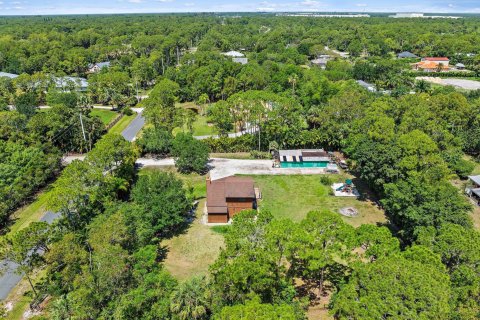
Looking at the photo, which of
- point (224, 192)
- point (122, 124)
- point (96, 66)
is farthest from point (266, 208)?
point (96, 66)

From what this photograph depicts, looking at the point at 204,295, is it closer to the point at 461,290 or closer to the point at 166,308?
the point at 166,308

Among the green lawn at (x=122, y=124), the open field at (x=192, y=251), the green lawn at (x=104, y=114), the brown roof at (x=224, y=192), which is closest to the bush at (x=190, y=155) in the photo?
the brown roof at (x=224, y=192)

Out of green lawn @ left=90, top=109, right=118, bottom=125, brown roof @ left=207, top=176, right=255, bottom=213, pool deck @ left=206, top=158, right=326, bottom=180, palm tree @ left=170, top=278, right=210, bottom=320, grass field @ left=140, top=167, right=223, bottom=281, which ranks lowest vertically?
grass field @ left=140, top=167, right=223, bottom=281

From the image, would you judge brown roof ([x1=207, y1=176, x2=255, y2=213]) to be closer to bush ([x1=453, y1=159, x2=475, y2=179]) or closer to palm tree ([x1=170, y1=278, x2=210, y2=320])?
palm tree ([x1=170, y1=278, x2=210, y2=320])

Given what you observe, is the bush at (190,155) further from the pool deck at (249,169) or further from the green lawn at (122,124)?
the green lawn at (122,124)

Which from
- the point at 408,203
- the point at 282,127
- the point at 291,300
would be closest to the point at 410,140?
the point at 408,203

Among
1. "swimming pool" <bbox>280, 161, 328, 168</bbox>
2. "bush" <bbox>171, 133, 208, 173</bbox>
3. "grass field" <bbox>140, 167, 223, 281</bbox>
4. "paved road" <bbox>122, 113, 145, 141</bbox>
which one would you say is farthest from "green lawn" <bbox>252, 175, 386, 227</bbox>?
"paved road" <bbox>122, 113, 145, 141</bbox>
